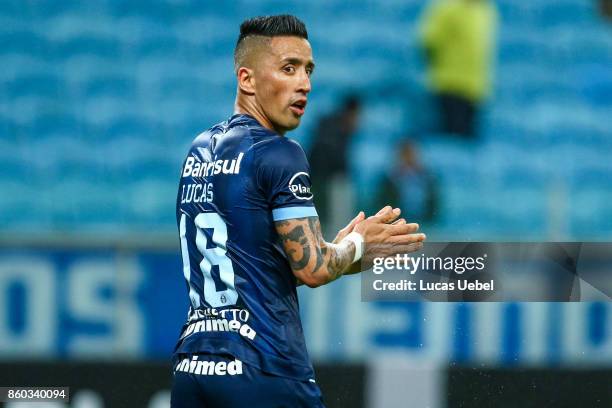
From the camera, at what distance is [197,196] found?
9.62 feet

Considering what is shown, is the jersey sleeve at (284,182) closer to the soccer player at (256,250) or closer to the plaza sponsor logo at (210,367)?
the soccer player at (256,250)

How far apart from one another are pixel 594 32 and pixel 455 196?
223 cm

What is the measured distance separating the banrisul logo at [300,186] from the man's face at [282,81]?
0.22m

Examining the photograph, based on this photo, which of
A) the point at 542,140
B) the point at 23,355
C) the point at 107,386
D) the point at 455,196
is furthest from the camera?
the point at 542,140

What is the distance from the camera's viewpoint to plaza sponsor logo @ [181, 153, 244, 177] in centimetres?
285

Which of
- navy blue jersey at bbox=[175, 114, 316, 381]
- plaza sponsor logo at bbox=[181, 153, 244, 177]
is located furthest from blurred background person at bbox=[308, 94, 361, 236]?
navy blue jersey at bbox=[175, 114, 316, 381]

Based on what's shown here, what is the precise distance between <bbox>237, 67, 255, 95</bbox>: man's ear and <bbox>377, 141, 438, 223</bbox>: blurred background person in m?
4.28

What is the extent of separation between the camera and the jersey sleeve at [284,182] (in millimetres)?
2789

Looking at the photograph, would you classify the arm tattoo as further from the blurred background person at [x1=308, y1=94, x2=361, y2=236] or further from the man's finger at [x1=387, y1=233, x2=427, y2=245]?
the blurred background person at [x1=308, y1=94, x2=361, y2=236]

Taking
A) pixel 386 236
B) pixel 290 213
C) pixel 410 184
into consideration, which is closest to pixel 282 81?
pixel 290 213

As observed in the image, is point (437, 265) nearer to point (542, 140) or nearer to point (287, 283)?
point (287, 283)

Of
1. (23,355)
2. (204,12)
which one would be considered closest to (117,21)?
(204,12)

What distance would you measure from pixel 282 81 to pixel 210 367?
0.73m

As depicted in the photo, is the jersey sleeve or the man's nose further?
the man's nose
